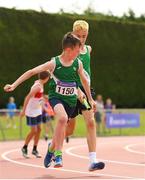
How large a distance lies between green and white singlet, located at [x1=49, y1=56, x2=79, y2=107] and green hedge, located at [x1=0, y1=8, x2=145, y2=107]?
85.4ft

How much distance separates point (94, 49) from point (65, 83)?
3200 cm

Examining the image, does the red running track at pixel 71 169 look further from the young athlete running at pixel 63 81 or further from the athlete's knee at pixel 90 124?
the athlete's knee at pixel 90 124

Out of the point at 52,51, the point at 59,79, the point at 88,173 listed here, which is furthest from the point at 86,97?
the point at 52,51

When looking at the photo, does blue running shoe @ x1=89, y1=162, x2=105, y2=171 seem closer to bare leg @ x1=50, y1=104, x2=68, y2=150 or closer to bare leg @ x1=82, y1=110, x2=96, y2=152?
bare leg @ x1=82, y1=110, x2=96, y2=152

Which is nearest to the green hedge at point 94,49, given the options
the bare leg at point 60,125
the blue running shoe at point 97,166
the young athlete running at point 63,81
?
the young athlete running at point 63,81

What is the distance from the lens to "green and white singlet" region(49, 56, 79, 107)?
8828mm

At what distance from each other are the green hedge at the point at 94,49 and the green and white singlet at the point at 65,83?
26.0 m

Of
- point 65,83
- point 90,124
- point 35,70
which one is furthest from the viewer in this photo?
point 90,124

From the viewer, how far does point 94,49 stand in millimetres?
40719

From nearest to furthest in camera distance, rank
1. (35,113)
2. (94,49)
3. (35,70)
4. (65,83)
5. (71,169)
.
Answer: (35,70) < (65,83) < (71,169) < (35,113) < (94,49)

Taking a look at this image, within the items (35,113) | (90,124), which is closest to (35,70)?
(90,124)

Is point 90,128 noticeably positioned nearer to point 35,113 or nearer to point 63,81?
point 63,81

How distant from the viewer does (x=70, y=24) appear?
1543 inches

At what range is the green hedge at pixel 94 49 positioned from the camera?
3612cm
